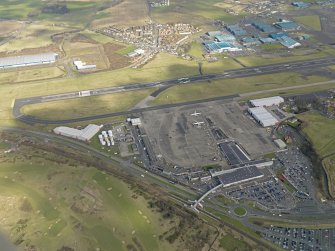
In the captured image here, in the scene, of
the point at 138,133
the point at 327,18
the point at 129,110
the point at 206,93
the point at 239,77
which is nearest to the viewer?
the point at 138,133

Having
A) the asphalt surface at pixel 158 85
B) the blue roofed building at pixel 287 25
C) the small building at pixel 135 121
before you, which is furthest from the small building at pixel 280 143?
the blue roofed building at pixel 287 25

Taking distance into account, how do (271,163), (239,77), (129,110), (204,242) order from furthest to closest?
(239,77) → (129,110) → (271,163) → (204,242)

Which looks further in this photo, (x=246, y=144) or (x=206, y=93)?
(x=206, y=93)

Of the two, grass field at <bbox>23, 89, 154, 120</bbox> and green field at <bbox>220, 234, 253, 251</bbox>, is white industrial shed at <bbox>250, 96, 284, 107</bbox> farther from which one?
green field at <bbox>220, 234, 253, 251</bbox>

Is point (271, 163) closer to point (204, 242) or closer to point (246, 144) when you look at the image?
point (246, 144)

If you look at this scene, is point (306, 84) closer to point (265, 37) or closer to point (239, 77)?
point (239, 77)

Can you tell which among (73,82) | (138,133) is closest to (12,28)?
(73,82)
